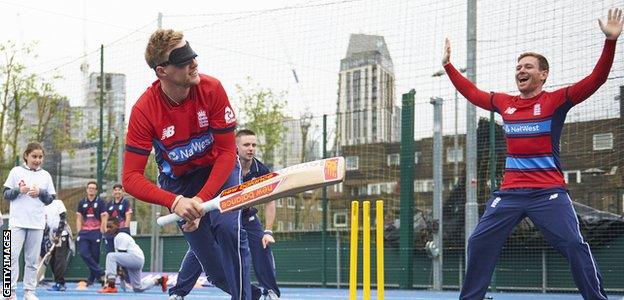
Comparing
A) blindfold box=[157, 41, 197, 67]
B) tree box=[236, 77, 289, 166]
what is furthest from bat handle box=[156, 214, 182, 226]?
tree box=[236, 77, 289, 166]

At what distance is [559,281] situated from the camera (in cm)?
1358

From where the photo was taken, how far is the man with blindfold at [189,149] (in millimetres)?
5270

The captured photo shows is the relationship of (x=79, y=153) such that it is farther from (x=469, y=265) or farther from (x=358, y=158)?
(x=469, y=265)

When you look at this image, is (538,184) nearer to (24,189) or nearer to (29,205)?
(24,189)

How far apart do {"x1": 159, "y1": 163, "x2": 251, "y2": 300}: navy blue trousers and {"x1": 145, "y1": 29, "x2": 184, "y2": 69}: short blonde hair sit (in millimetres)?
927

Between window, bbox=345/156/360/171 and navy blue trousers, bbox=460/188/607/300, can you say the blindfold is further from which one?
window, bbox=345/156/360/171

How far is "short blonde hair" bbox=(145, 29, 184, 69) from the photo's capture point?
5211 millimetres

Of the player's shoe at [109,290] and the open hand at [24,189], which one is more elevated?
the open hand at [24,189]

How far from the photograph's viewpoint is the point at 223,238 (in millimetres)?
5773

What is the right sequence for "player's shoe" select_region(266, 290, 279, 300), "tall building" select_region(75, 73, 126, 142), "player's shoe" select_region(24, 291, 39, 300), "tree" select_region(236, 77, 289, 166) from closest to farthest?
"player's shoe" select_region(266, 290, 279, 300)
"player's shoe" select_region(24, 291, 39, 300)
"tree" select_region(236, 77, 289, 166)
"tall building" select_region(75, 73, 126, 142)

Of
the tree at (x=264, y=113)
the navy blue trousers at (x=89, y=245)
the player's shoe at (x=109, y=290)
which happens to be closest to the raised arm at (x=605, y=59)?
the player's shoe at (x=109, y=290)

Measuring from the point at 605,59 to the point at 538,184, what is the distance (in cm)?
101

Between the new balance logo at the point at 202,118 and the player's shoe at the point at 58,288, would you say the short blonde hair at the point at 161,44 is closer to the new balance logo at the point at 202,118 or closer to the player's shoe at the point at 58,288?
the new balance logo at the point at 202,118

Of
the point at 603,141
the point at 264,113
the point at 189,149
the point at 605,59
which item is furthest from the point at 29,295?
the point at 264,113
